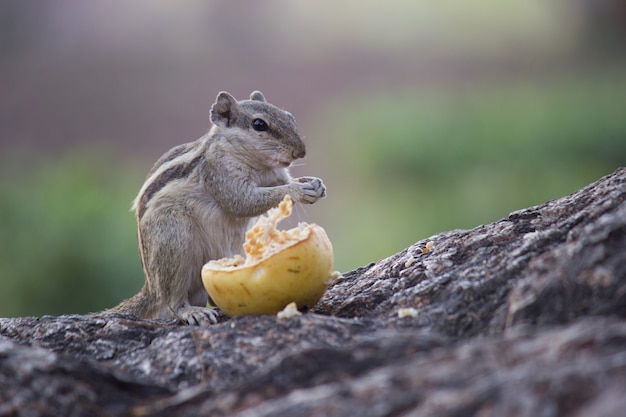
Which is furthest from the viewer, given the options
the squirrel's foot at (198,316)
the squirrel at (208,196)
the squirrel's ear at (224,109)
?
the squirrel's ear at (224,109)

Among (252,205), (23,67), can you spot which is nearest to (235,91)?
(23,67)

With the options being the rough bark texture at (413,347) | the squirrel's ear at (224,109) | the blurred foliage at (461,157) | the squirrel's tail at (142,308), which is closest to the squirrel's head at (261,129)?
the squirrel's ear at (224,109)

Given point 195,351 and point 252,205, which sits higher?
point 252,205

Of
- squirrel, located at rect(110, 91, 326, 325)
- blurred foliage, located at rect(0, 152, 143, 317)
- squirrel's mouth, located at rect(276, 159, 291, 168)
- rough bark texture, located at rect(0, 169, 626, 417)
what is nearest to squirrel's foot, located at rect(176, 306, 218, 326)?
squirrel, located at rect(110, 91, 326, 325)

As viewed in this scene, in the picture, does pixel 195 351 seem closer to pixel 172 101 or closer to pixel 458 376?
pixel 458 376

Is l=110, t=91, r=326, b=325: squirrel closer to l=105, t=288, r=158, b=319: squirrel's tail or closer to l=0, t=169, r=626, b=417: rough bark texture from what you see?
l=105, t=288, r=158, b=319: squirrel's tail

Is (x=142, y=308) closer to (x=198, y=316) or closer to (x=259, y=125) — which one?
(x=198, y=316)

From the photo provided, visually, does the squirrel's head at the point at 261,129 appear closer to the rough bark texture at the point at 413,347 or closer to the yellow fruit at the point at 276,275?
the rough bark texture at the point at 413,347
